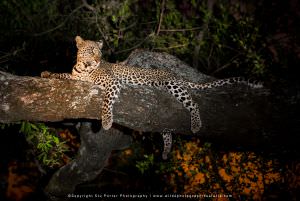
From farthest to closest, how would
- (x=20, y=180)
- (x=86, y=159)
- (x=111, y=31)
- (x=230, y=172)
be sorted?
(x=20, y=180) → (x=111, y=31) → (x=230, y=172) → (x=86, y=159)

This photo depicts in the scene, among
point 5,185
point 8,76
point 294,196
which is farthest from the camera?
point 5,185

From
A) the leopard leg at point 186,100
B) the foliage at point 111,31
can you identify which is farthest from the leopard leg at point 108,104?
the foliage at point 111,31

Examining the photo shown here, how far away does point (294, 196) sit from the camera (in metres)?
6.50

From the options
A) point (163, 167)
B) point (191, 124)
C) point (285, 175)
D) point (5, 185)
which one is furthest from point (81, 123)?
point (5, 185)

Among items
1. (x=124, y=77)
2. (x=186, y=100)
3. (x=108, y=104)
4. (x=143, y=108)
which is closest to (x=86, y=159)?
(x=124, y=77)

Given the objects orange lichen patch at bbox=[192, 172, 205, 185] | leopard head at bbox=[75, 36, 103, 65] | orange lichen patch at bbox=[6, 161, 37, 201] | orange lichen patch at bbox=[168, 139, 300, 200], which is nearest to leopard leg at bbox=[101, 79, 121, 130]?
leopard head at bbox=[75, 36, 103, 65]

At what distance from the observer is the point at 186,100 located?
4.57 m

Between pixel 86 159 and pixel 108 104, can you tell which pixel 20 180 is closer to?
pixel 86 159

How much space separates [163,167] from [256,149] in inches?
109

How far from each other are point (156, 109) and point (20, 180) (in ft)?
35.7

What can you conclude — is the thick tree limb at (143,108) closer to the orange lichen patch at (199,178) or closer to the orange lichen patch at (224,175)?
the orange lichen patch at (224,175)

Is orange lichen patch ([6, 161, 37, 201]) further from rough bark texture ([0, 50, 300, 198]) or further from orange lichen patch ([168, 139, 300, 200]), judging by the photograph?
rough bark texture ([0, 50, 300, 198])

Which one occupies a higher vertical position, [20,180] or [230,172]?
[230,172]

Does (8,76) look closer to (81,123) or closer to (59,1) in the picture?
(81,123)
